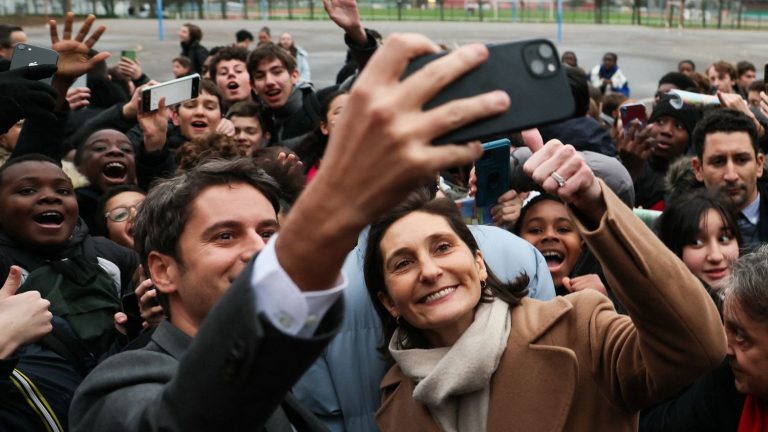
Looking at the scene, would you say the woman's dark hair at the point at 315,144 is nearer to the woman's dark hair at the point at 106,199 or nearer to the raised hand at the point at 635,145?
the woman's dark hair at the point at 106,199

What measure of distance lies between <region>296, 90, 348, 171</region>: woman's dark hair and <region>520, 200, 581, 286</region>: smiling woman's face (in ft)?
6.21

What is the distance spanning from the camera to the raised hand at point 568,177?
76.2 inches

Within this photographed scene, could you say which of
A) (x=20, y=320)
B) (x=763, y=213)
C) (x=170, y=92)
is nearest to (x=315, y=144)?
(x=170, y=92)

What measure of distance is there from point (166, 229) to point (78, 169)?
3.28 m

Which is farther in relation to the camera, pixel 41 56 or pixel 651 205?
pixel 651 205

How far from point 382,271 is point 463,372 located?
0.43m

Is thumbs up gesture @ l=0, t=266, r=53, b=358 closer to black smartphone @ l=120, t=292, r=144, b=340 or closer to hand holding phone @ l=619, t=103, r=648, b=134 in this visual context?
black smartphone @ l=120, t=292, r=144, b=340

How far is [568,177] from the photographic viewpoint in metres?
1.94

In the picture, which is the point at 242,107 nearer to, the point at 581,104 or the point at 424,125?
the point at 581,104

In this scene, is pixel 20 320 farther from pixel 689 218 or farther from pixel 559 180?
pixel 689 218

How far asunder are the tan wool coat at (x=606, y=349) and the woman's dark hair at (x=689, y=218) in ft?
5.33

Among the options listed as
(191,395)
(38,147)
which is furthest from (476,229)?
(38,147)

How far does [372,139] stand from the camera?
115 cm

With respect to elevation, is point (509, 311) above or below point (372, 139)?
below
